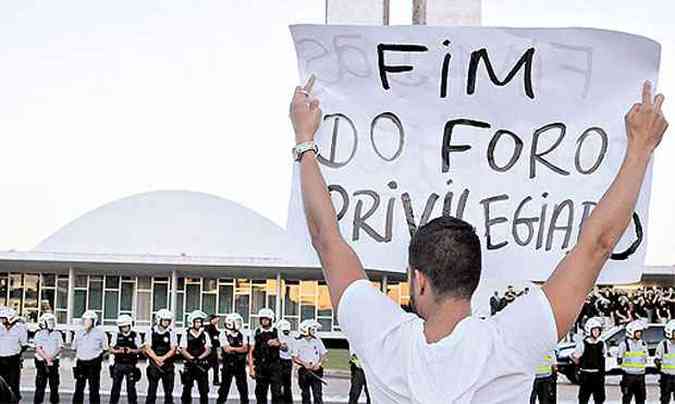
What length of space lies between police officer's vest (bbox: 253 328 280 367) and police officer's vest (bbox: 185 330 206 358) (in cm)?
92

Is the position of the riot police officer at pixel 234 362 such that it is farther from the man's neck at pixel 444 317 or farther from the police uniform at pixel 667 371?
the man's neck at pixel 444 317

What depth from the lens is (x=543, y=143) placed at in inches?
162

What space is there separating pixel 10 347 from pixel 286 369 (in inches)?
180

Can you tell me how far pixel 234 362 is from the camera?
69.1 ft

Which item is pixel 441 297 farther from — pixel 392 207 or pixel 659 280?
pixel 659 280

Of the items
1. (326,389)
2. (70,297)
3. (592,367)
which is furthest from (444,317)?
(70,297)

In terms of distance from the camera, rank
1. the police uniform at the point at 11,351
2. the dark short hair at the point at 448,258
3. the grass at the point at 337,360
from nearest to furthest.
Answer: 1. the dark short hair at the point at 448,258
2. the police uniform at the point at 11,351
3. the grass at the point at 337,360

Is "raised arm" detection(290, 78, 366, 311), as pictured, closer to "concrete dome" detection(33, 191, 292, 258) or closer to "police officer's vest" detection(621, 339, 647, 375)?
"police officer's vest" detection(621, 339, 647, 375)

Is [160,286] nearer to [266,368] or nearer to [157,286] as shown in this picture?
[157,286]

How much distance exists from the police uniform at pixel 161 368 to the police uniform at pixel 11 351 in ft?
7.05

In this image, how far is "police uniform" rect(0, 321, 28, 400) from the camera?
2020cm

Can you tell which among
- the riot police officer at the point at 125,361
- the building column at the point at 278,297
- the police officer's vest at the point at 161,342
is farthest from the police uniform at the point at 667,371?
the building column at the point at 278,297

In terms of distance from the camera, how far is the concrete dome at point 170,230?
5903 centimetres

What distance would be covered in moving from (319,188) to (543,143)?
69.1 inches
